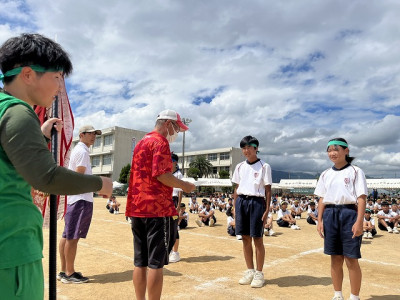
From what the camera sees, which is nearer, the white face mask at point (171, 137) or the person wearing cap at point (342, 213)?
the white face mask at point (171, 137)

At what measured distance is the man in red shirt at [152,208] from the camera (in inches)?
124

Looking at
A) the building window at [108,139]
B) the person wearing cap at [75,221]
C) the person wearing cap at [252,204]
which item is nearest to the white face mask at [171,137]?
the person wearing cap at [75,221]

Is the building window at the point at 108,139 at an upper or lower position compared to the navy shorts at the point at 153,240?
upper

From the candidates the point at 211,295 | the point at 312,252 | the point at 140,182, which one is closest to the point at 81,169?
the point at 140,182

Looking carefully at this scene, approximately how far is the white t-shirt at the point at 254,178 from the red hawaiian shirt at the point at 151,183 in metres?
1.96

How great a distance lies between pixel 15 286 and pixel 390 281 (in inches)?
216

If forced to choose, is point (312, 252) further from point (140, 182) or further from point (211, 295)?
point (140, 182)

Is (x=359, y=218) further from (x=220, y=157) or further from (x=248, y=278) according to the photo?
(x=220, y=157)

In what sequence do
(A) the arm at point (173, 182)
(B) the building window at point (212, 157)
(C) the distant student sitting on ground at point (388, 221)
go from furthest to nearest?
(B) the building window at point (212, 157) < (C) the distant student sitting on ground at point (388, 221) < (A) the arm at point (173, 182)

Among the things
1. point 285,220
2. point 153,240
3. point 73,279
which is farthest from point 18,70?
point 285,220

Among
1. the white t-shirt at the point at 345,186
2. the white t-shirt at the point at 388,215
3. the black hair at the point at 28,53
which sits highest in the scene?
the black hair at the point at 28,53

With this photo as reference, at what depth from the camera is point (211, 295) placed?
13.8ft

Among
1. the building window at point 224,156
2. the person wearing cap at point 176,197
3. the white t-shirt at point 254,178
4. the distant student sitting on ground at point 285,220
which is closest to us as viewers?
the white t-shirt at point 254,178

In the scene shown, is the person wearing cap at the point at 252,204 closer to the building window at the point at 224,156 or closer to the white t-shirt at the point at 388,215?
the white t-shirt at the point at 388,215
